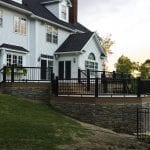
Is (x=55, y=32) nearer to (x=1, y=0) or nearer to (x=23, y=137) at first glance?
(x=1, y=0)

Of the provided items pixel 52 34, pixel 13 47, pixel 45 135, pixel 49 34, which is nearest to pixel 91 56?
pixel 52 34

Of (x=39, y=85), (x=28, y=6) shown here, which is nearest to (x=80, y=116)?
(x=39, y=85)

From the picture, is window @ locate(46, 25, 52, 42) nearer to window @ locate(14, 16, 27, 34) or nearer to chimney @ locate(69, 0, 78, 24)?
window @ locate(14, 16, 27, 34)

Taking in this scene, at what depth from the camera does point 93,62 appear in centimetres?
3766

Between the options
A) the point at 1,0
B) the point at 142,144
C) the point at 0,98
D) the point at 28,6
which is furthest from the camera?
the point at 28,6

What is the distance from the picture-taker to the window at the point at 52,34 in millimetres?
34094

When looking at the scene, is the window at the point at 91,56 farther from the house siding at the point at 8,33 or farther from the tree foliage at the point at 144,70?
the tree foliage at the point at 144,70

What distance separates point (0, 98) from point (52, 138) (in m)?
7.15

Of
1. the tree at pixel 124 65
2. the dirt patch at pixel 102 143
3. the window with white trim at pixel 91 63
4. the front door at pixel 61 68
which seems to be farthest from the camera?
the tree at pixel 124 65

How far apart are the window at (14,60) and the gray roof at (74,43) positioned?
5620mm

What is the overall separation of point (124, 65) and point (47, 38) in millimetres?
28899

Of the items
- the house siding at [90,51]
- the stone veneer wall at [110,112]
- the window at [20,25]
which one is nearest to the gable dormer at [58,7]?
the house siding at [90,51]

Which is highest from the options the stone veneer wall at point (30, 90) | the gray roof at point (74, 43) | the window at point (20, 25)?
the window at point (20, 25)

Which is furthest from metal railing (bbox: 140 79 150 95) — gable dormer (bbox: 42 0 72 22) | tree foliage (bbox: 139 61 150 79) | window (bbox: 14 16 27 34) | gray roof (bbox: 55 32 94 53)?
tree foliage (bbox: 139 61 150 79)
